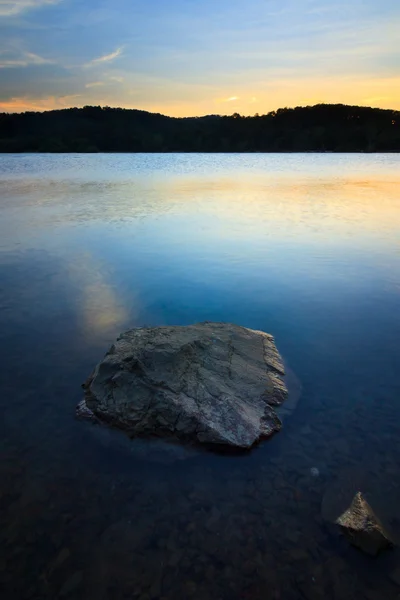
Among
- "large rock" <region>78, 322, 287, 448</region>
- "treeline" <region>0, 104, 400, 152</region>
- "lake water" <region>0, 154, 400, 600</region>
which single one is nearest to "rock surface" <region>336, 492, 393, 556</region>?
"lake water" <region>0, 154, 400, 600</region>

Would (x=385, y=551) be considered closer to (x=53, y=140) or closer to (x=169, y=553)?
(x=169, y=553)

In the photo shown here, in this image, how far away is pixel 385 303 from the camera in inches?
483

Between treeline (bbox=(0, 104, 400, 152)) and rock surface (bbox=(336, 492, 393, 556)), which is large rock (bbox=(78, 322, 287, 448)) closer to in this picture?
rock surface (bbox=(336, 492, 393, 556))

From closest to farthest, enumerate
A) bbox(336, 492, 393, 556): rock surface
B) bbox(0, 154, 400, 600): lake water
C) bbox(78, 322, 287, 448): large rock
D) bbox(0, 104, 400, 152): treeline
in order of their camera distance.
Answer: bbox(0, 154, 400, 600): lake water, bbox(336, 492, 393, 556): rock surface, bbox(78, 322, 287, 448): large rock, bbox(0, 104, 400, 152): treeline

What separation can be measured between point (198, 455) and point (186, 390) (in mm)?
1019

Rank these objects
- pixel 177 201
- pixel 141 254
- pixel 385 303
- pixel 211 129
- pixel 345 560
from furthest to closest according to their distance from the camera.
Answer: pixel 211 129 → pixel 177 201 → pixel 141 254 → pixel 385 303 → pixel 345 560

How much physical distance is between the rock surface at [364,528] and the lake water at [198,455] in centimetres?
13

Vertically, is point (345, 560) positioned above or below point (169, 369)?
below

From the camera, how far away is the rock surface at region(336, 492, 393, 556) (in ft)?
14.9

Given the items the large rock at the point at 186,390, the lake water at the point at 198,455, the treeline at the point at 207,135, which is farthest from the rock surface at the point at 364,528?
the treeline at the point at 207,135

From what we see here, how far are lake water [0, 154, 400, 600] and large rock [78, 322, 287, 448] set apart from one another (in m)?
0.33

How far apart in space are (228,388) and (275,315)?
16.6 feet

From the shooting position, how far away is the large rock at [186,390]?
620 cm

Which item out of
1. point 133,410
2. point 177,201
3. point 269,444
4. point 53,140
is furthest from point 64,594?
point 53,140
